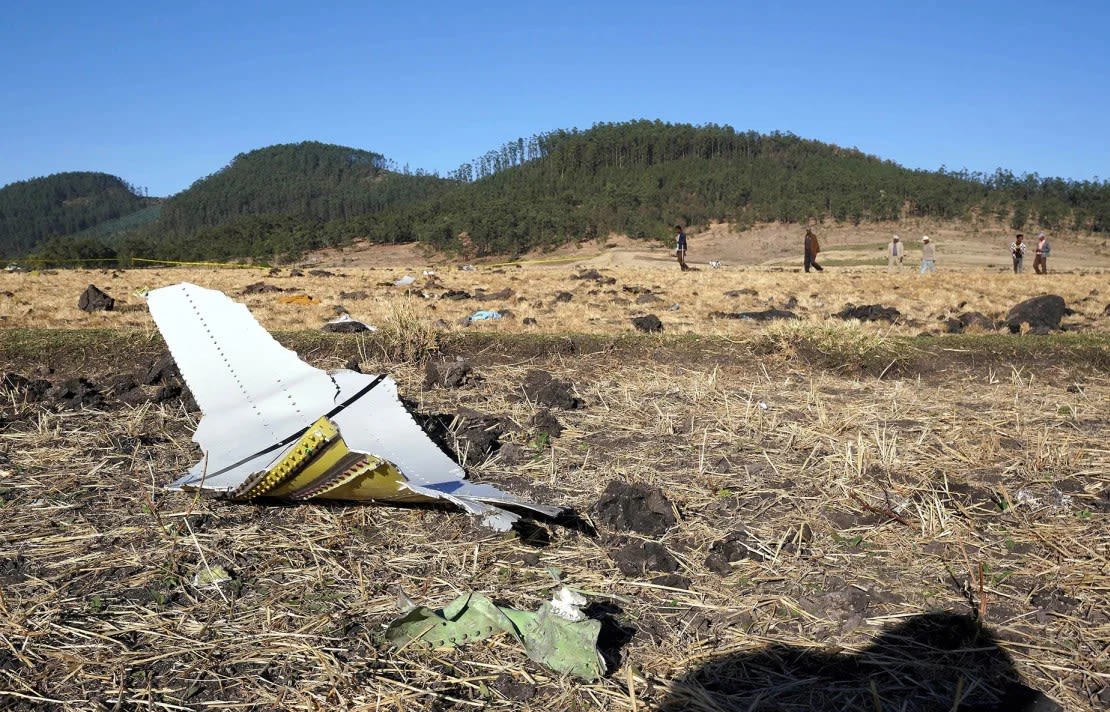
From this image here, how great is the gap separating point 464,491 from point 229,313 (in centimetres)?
212

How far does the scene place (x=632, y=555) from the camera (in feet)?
9.68

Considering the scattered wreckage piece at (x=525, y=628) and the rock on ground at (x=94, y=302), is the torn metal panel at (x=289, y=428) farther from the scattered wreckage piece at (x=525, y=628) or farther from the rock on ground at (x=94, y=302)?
the rock on ground at (x=94, y=302)

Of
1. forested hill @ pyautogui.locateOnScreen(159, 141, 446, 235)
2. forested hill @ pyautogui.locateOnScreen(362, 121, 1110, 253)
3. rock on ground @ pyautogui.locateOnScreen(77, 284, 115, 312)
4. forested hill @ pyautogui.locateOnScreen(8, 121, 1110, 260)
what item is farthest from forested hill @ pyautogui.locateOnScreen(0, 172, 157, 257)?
rock on ground @ pyautogui.locateOnScreen(77, 284, 115, 312)

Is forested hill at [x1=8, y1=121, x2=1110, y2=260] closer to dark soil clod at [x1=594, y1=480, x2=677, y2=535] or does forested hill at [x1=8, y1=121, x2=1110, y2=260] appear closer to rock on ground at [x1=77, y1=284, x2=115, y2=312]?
rock on ground at [x1=77, y1=284, x2=115, y2=312]

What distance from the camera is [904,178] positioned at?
55.9 m

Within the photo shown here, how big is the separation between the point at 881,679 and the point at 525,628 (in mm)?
1059

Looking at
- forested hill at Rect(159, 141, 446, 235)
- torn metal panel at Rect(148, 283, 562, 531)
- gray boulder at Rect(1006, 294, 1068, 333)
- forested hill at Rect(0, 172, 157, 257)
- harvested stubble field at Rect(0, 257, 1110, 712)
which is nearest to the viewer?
harvested stubble field at Rect(0, 257, 1110, 712)

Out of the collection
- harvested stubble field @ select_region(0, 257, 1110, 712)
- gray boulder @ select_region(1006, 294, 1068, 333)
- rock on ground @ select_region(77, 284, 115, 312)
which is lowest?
harvested stubble field @ select_region(0, 257, 1110, 712)

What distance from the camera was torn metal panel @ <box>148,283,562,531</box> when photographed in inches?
125

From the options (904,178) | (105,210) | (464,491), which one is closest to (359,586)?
(464,491)

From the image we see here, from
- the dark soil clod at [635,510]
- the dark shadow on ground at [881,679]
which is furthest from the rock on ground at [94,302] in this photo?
the dark shadow on ground at [881,679]

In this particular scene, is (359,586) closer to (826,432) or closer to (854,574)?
(854,574)

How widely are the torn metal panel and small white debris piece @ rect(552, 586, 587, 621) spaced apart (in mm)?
430

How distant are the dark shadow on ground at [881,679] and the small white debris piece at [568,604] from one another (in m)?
0.36
